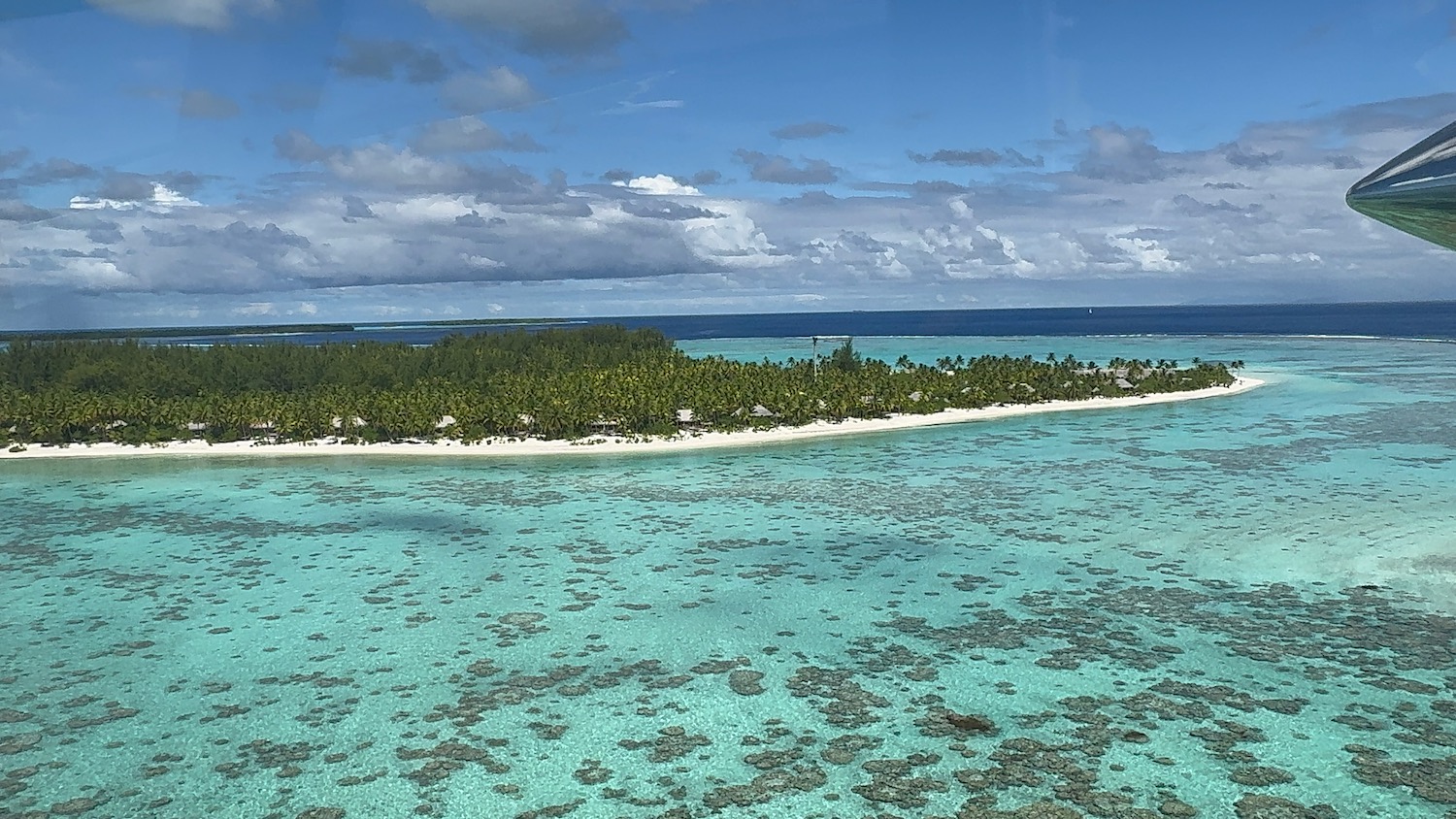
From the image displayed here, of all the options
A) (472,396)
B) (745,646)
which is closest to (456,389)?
(472,396)

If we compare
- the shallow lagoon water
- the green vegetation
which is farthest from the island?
the shallow lagoon water

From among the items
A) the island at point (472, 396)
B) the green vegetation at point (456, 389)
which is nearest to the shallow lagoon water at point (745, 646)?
the island at point (472, 396)

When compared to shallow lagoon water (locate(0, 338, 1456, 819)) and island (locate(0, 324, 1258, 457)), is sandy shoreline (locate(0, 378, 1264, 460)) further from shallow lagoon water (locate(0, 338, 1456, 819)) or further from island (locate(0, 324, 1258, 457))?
shallow lagoon water (locate(0, 338, 1456, 819))

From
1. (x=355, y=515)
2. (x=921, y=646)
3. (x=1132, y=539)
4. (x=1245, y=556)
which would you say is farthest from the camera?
(x=355, y=515)

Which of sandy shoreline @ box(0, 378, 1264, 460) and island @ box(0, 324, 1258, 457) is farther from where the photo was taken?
island @ box(0, 324, 1258, 457)

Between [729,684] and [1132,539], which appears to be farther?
[1132,539]

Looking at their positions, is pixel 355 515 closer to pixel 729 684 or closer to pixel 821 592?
pixel 821 592

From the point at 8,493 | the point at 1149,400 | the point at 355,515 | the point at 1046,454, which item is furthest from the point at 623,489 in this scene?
the point at 1149,400
